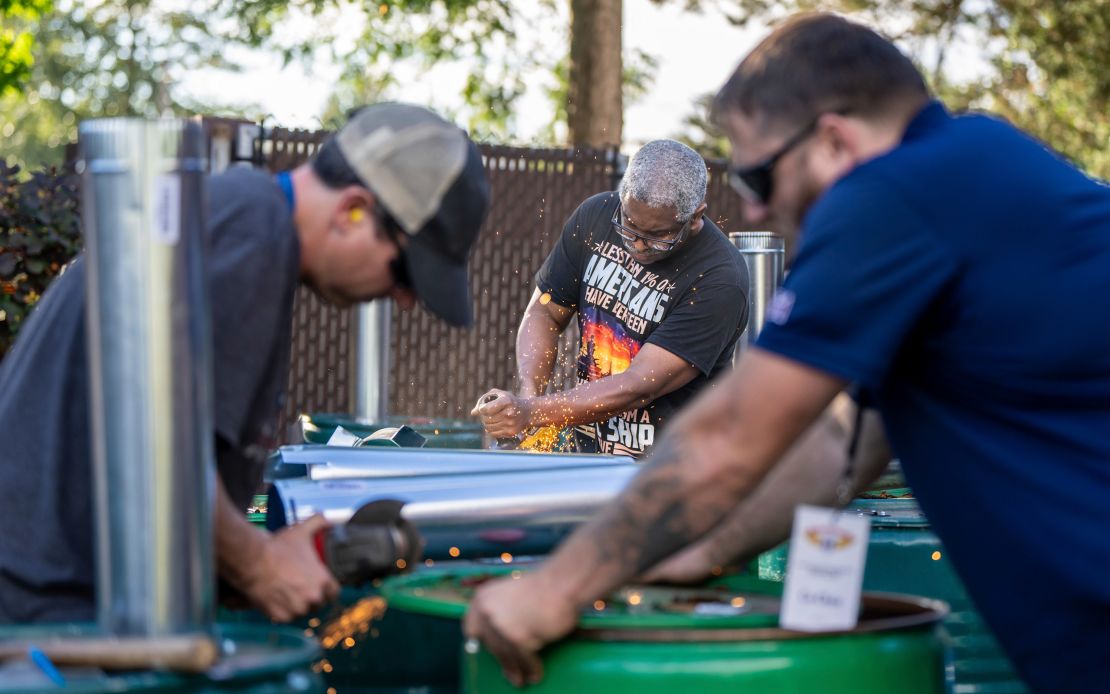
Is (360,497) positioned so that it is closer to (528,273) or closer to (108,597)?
(108,597)

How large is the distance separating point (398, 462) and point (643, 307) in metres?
1.97

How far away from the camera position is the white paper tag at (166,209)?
5.50 feet

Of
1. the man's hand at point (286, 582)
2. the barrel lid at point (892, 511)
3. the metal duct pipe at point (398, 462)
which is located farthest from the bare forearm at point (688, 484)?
the barrel lid at point (892, 511)

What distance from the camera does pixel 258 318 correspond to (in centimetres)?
205

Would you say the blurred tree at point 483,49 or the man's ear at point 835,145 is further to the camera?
the blurred tree at point 483,49

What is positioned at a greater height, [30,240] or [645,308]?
[30,240]

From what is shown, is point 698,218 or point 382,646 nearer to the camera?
point 382,646

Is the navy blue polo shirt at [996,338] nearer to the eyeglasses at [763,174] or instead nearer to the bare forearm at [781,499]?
the eyeglasses at [763,174]

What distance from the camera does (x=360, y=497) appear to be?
2580 millimetres

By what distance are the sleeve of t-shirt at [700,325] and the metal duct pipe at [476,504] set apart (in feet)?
6.33

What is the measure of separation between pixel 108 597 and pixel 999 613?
1223 mm

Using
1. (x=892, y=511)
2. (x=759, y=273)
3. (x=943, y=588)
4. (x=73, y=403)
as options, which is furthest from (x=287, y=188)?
(x=759, y=273)

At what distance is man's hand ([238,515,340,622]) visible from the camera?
218cm

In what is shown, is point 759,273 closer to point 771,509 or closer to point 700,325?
point 700,325
